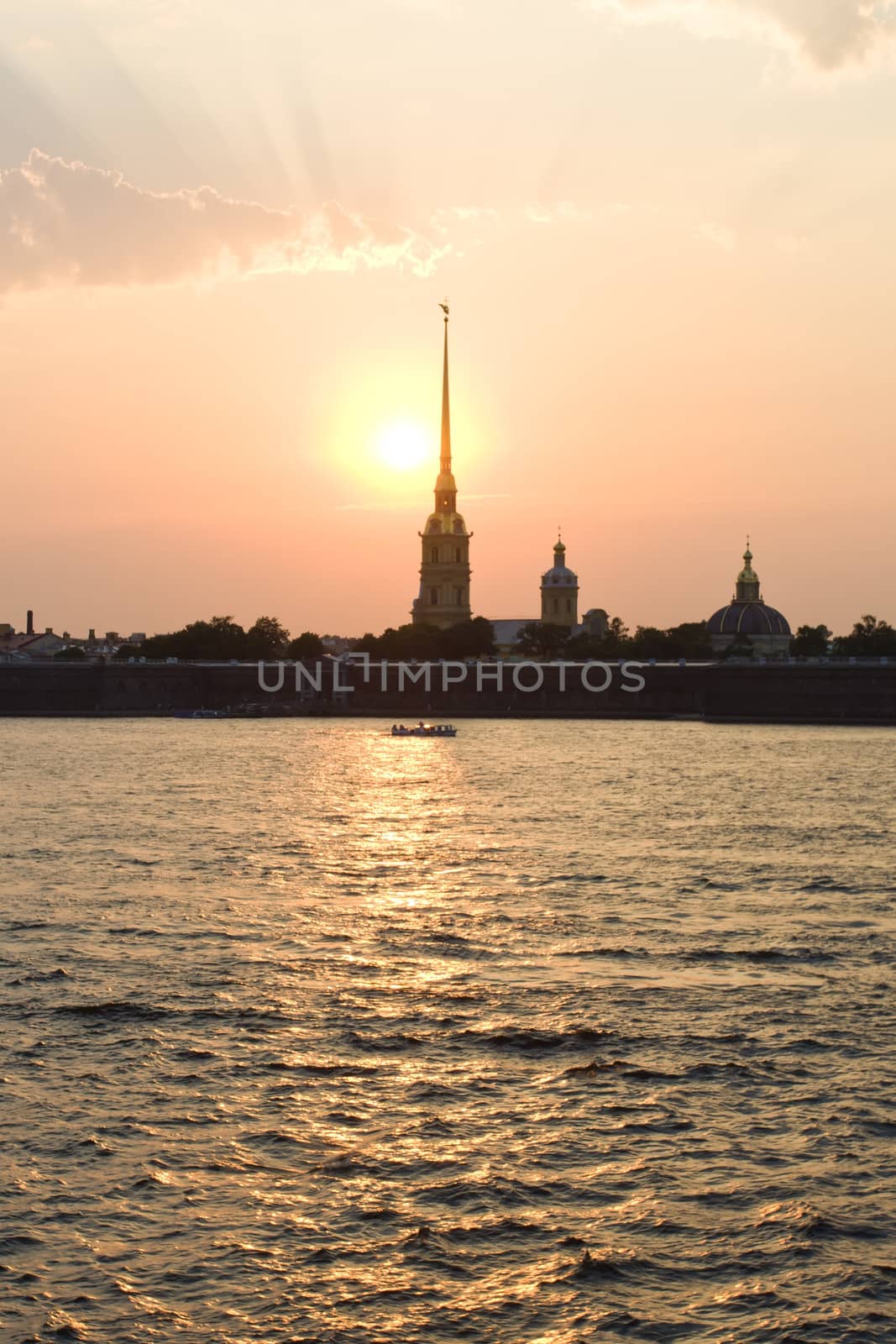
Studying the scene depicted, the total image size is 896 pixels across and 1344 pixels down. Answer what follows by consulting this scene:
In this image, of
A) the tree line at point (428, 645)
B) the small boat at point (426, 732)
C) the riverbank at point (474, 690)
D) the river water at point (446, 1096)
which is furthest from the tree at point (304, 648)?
the river water at point (446, 1096)

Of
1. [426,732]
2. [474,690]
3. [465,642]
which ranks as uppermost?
[465,642]

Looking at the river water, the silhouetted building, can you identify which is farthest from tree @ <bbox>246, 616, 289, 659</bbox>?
the river water

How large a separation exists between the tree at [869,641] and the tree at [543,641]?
31121 mm

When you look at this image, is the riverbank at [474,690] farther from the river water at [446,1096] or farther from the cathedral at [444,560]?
the river water at [446,1096]

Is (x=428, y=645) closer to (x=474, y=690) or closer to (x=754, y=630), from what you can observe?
(x=474, y=690)

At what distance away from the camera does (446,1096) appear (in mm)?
16734

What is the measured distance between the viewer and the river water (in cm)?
1230

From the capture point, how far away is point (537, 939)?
25094mm

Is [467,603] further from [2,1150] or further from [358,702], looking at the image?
[2,1150]

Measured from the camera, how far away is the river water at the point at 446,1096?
1230 cm

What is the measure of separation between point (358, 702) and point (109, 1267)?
114154 mm

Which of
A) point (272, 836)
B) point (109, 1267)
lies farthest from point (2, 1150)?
point (272, 836)

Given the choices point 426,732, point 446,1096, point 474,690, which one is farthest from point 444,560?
point 446,1096

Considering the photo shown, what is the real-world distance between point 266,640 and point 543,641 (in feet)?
111
